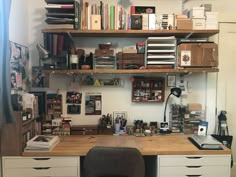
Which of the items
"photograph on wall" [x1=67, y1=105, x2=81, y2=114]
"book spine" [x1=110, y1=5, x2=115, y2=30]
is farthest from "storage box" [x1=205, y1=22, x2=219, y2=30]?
"photograph on wall" [x1=67, y1=105, x2=81, y2=114]

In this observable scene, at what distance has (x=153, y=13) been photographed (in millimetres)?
2695

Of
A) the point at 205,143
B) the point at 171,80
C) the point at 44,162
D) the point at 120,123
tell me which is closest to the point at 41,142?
the point at 44,162

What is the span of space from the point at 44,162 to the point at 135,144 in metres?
0.81

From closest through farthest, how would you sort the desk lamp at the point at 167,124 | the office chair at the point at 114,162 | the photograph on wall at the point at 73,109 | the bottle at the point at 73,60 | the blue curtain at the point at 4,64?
the blue curtain at the point at 4,64, the office chair at the point at 114,162, the bottle at the point at 73,60, the desk lamp at the point at 167,124, the photograph on wall at the point at 73,109

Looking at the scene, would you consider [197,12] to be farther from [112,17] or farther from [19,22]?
[19,22]

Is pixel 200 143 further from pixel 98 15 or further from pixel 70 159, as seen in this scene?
pixel 98 15

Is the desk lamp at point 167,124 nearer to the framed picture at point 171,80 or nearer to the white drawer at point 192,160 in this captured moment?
the framed picture at point 171,80

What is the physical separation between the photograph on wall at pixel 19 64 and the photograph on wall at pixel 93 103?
659 millimetres

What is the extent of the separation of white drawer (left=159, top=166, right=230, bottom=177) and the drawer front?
0.76 m

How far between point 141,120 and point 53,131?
96 cm

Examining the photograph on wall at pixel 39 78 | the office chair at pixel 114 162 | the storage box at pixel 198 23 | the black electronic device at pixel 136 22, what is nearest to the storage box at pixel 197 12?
the storage box at pixel 198 23

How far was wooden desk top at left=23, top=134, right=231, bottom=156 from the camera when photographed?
2.19 metres

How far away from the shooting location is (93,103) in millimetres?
2893

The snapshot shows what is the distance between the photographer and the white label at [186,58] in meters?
2.53
